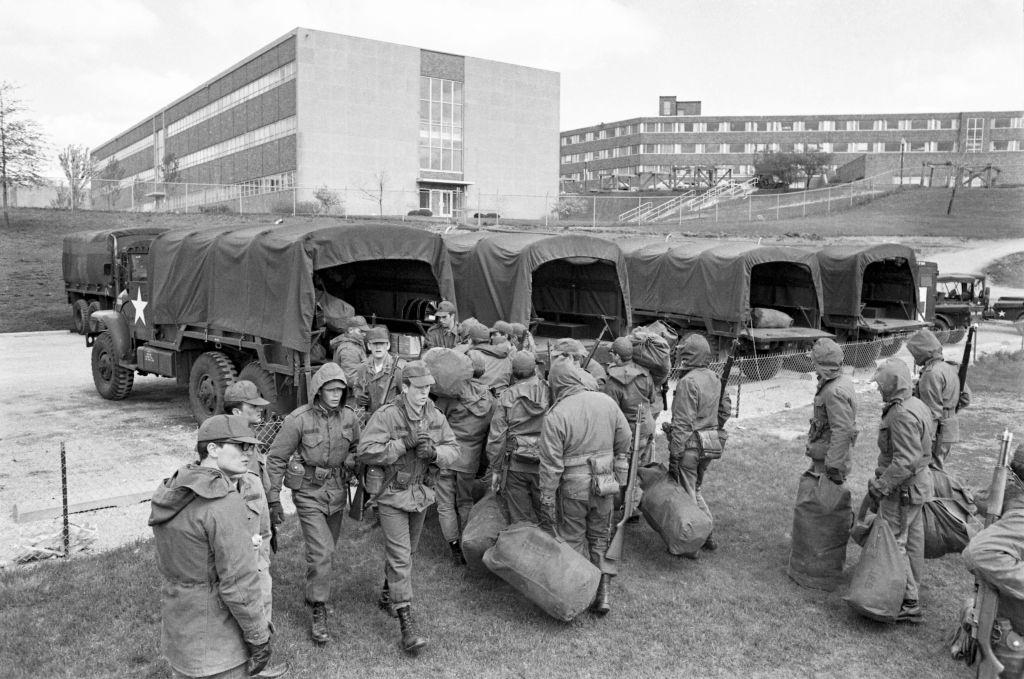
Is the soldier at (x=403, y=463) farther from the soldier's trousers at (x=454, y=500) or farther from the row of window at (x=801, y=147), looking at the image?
the row of window at (x=801, y=147)

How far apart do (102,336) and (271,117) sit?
125 feet

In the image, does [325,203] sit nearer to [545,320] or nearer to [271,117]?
[271,117]

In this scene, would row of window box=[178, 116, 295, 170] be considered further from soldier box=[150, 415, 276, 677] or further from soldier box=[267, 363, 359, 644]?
soldier box=[150, 415, 276, 677]

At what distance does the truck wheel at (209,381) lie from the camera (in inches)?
402

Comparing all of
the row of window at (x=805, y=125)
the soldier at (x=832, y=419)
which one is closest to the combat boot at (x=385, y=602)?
the soldier at (x=832, y=419)

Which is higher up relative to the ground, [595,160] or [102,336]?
[595,160]

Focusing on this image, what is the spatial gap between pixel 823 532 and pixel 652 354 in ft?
6.19

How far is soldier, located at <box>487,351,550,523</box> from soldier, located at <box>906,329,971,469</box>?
123 inches

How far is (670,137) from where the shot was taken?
7881 cm

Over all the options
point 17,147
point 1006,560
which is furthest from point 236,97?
point 1006,560

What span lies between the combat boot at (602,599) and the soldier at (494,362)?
1.97 m

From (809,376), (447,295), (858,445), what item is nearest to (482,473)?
(447,295)

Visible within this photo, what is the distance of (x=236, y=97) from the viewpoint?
2058 inches

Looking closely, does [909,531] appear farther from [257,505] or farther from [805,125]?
[805,125]
